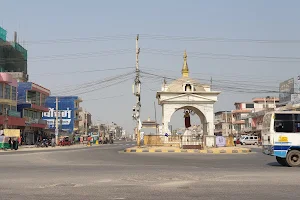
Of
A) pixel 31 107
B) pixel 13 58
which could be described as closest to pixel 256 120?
pixel 31 107

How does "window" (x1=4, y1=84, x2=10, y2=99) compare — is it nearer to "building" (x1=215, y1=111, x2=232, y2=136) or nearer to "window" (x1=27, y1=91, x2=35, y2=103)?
"window" (x1=27, y1=91, x2=35, y2=103)

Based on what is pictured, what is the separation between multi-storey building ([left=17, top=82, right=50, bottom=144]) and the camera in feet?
234

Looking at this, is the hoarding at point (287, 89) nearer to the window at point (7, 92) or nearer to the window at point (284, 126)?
the window at point (7, 92)

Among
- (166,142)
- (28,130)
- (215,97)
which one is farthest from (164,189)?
(28,130)

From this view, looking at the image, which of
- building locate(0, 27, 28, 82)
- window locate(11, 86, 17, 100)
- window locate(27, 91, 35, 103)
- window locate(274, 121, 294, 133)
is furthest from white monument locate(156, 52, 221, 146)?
building locate(0, 27, 28, 82)

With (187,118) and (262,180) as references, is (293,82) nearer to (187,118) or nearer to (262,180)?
(187,118)

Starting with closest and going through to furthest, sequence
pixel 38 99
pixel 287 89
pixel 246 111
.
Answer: pixel 38 99
pixel 287 89
pixel 246 111

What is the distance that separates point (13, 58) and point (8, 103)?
87.6 ft

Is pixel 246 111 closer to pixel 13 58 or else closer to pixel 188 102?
pixel 13 58

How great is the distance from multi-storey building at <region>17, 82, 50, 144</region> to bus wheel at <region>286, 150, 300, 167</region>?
5583 centimetres

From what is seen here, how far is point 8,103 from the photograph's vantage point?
6200 centimetres

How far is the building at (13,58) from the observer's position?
8188 cm

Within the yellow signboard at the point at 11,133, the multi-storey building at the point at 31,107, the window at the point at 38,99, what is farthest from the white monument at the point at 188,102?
the window at the point at 38,99

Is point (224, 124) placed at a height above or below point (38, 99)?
below
